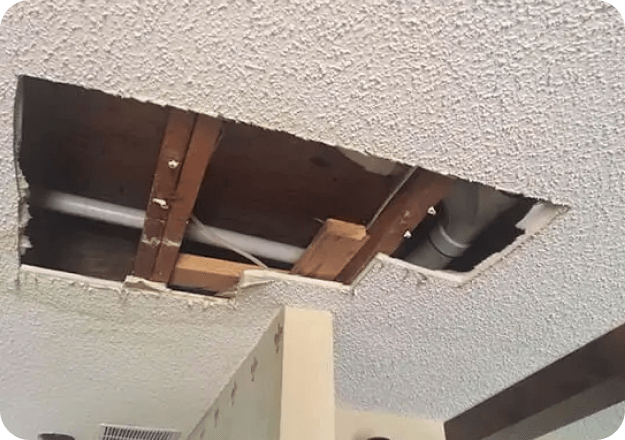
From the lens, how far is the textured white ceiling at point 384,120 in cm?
63

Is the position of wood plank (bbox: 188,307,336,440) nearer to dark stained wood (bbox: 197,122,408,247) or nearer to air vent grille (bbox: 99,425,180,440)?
dark stained wood (bbox: 197,122,408,247)

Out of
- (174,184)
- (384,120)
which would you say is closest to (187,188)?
(174,184)

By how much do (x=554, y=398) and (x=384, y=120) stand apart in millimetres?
971

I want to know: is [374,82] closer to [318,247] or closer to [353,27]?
[353,27]

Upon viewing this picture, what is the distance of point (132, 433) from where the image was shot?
1.64 meters

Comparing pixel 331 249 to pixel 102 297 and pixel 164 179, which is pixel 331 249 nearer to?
pixel 164 179

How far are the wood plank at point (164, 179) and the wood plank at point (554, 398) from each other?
93 centimetres

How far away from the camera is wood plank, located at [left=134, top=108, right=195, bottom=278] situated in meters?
0.78

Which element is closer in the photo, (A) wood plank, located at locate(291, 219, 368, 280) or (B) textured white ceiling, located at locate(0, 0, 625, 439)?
(B) textured white ceiling, located at locate(0, 0, 625, 439)

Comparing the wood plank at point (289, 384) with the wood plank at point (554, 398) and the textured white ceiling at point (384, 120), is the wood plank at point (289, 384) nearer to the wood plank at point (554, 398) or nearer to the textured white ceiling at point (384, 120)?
the textured white ceiling at point (384, 120)

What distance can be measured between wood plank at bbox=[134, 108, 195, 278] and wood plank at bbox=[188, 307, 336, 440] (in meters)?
0.28

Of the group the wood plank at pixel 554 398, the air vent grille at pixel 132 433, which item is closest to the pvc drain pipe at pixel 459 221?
the wood plank at pixel 554 398

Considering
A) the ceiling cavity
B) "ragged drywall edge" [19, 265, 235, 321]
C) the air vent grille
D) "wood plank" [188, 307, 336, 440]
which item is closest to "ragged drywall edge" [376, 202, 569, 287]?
the ceiling cavity

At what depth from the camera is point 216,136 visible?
79 centimetres
